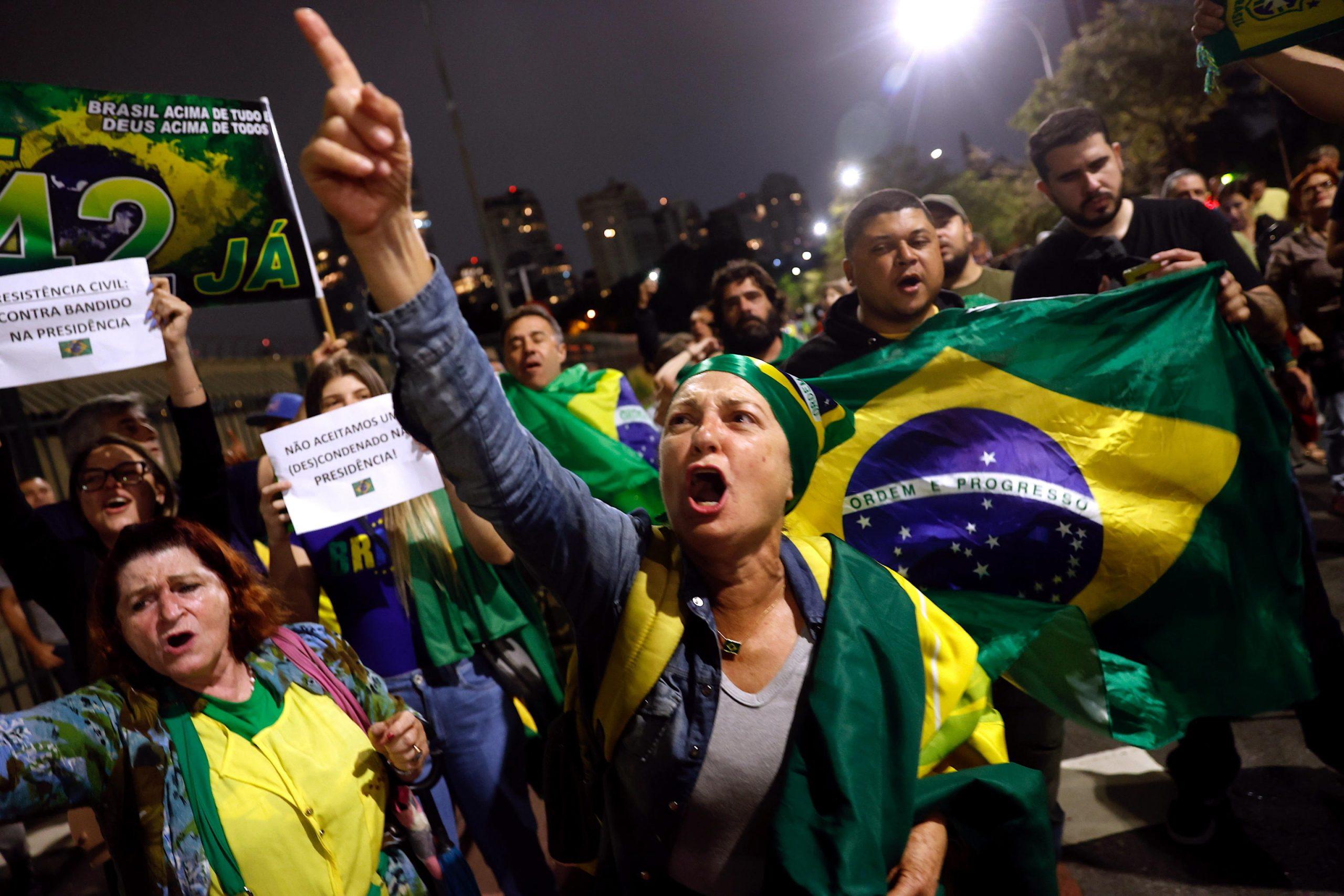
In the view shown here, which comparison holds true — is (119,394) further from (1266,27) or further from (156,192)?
(1266,27)

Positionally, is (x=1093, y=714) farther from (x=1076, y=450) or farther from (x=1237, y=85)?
(x=1237, y=85)

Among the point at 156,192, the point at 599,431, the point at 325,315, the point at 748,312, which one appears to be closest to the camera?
the point at 156,192

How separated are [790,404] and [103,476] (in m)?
2.54

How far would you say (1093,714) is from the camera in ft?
7.18

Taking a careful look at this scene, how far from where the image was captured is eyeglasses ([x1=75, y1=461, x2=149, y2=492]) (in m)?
2.95

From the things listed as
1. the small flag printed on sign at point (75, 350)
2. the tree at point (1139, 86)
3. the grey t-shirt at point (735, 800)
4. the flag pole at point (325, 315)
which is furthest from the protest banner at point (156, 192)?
the tree at point (1139, 86)

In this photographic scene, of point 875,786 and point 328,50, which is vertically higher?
point 328,50

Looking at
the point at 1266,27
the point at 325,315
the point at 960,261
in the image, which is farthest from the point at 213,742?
the point at 960,261

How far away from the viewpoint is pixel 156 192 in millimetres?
3398

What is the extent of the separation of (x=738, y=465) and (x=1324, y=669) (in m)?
2.45

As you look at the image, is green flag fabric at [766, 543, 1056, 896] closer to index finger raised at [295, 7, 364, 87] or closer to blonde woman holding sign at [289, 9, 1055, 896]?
blonde woman holding sign at [289, 9, 1055, 896]

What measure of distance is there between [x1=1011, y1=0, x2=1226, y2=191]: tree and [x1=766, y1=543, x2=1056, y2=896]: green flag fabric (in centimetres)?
2903

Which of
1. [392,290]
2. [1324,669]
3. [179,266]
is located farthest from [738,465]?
[179,266]

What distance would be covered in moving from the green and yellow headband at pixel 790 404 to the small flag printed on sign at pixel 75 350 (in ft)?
7.42
